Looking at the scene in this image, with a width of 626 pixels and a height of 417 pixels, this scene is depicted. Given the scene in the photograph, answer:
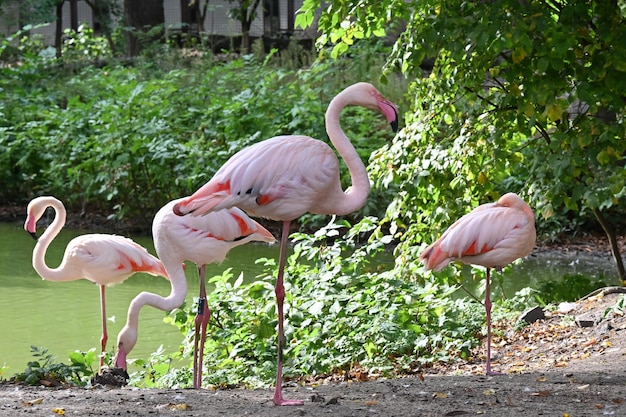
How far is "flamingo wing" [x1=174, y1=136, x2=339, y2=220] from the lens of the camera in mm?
4609

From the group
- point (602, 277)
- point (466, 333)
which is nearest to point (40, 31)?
point (602, 277)

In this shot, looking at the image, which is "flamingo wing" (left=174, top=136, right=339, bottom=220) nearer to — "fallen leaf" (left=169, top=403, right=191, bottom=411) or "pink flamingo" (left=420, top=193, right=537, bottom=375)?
"fallen leaf" (left=169, top=403, right=191, bottom=411)

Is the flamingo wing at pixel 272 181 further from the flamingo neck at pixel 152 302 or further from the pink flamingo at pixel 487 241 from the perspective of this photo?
the flamingo neck at pixel 152 302

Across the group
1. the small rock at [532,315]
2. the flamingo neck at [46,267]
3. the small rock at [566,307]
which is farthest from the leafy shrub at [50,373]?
the small rock at [566,307]

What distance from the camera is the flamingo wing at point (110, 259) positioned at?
7031 millimetres

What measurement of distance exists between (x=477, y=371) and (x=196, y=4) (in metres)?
20.3

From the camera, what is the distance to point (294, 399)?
4723mm

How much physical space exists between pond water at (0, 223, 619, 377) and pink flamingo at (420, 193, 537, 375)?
186 centimetres

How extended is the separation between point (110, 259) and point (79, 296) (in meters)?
2.66

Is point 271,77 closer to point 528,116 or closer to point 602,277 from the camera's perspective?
point 602,277

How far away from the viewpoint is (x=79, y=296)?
31.2 feet

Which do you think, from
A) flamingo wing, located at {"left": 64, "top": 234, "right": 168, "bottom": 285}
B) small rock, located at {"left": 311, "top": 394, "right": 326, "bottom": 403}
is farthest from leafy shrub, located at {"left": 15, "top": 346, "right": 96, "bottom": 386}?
small rock, located at {"left": 311, "top": 394, "right": 326, "bottom": 403}

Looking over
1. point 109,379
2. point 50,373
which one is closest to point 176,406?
point 109,379

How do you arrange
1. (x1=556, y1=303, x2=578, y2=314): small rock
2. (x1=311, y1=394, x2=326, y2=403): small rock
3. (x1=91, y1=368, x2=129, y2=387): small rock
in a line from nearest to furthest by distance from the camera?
(x1=311, y1=394, x2=326, y2=403): small rock, (x1=91, y1=368, x2=129, y2=387): small rock, (x1=556, y1=303, x2=578, y2=314): small rock
